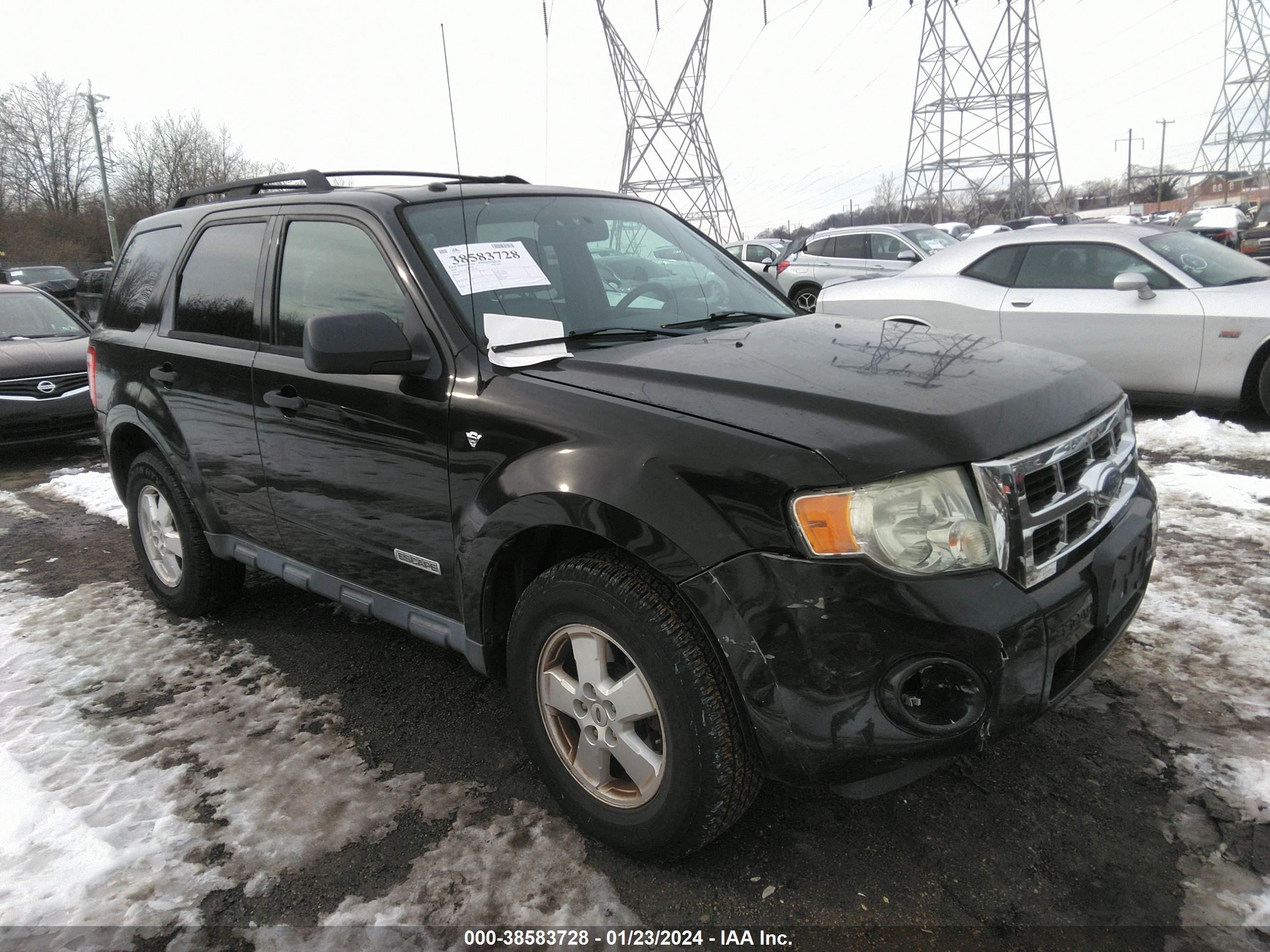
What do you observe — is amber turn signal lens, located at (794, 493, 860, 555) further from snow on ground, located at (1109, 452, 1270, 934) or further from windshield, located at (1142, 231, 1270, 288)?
windshield, located at (1142, 231, 1270, 288)

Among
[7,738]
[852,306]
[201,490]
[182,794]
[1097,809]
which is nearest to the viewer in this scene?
[1097,809]

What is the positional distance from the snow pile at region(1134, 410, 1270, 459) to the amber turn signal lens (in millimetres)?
4851

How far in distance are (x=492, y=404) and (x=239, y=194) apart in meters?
2.27

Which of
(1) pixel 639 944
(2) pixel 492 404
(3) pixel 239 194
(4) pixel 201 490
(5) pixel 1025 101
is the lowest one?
(1) pixel 639 944

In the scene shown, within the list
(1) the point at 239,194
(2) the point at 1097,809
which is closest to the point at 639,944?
(2) the point at 1097,809

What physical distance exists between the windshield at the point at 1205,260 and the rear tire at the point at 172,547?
7175mm

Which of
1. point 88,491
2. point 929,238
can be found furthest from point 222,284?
point 929,238

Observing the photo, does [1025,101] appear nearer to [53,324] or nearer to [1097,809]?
[53,324]

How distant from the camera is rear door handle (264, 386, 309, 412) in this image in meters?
3.08

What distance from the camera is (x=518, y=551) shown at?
251 centimetres

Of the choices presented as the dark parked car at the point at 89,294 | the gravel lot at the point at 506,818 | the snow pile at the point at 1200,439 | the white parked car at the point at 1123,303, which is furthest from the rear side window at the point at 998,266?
the dark parked car at the point at 89,294

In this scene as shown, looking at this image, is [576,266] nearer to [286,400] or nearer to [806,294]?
[286,400]

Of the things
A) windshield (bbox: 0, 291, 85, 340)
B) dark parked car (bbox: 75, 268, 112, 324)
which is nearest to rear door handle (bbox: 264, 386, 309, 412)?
windshield (bbox: 0, 291, 85, 340)

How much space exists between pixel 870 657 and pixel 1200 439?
573 centimetres
